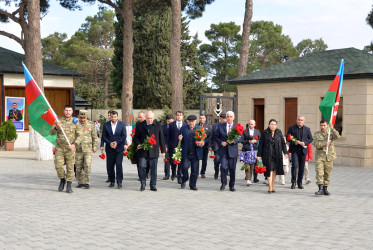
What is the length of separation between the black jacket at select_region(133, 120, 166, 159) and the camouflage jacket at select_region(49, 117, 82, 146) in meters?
1.36

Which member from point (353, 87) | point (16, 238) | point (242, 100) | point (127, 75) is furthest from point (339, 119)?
point (16, 238)

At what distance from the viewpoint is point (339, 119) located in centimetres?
1900

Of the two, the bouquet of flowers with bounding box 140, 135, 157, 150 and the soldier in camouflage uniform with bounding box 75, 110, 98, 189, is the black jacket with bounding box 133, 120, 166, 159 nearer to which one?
the bouquet of flowers with bounding box 140, 135, 157, 150

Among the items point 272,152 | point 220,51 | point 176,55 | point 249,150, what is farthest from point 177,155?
point 220,51

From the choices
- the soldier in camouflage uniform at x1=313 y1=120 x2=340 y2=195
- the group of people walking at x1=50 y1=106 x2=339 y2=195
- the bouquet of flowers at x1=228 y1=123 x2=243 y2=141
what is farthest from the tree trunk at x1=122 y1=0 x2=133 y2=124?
the soldier in camouflage uniform at x1=313 y1=120 x2=340 y2=195

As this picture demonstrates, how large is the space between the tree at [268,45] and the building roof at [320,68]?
39623 mm

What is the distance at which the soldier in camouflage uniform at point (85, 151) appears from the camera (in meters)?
11.9

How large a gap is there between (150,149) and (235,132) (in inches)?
81.5

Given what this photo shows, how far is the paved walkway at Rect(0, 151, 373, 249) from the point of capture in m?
6.80

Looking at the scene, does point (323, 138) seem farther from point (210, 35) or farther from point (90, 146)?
point (210, 35)

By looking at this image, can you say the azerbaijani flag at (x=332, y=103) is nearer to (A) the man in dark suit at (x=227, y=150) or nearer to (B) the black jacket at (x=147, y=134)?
(A) the man in dark suit at (x=227, y=150)

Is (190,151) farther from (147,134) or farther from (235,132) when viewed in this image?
(235,132)

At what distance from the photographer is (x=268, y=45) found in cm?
6362

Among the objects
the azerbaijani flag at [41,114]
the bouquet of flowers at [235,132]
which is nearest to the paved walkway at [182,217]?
the bouquet of flowers at [235,132]
